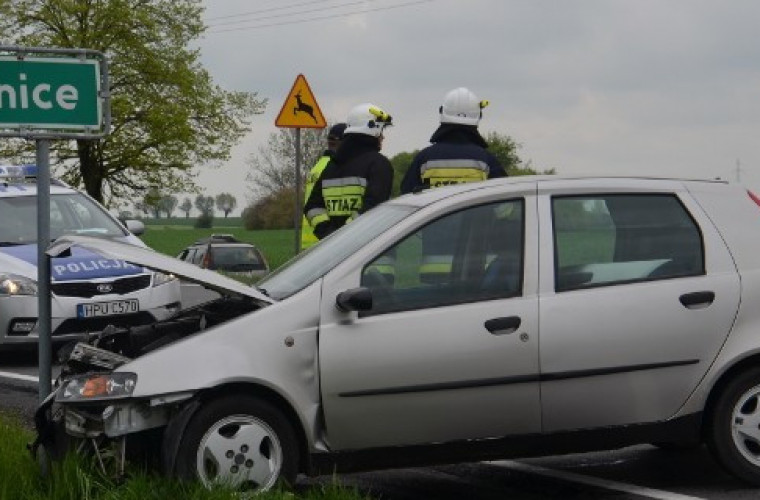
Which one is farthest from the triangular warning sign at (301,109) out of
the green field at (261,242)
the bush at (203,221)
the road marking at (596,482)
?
the bush at (203,221)

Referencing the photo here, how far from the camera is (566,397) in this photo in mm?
6316

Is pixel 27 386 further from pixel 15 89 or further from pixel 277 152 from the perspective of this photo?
pixel 277 152

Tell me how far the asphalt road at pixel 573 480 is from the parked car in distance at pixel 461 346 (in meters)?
0.26

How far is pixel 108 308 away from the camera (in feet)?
39.6

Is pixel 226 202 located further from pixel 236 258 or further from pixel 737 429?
pixel 737 429

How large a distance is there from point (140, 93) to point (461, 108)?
39344 mm

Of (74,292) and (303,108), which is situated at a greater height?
(303,108)

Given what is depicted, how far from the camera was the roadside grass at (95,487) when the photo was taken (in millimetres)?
5379

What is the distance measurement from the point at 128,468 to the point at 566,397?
1.96 metres

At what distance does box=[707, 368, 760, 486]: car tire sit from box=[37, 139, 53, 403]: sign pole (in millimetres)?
3110

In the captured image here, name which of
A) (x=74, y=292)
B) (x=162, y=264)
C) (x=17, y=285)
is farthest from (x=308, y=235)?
(x=162, y=264)

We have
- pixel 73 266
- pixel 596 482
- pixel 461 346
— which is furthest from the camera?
pixel 73 266

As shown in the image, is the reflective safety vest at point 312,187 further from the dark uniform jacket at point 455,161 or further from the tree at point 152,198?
the tree at point 152,198

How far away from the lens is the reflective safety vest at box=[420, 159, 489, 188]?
9672 mm
